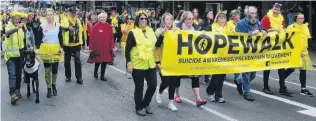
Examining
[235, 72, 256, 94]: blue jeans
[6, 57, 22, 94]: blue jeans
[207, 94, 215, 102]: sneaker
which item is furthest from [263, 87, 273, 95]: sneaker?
[6, 57, 22, 94]: blue jeans

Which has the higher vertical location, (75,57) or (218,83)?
(75,57)

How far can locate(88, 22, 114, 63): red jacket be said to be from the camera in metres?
10.8

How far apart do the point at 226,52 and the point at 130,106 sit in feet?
6.46

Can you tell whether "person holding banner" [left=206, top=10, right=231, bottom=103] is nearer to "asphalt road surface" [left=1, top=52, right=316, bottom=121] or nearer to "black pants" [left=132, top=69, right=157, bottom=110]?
"asphalt road surface" [left=1, top=52, right=316, bottom=121]

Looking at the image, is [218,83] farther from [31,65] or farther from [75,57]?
[75,57]

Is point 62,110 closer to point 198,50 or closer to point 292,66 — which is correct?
point 198,50

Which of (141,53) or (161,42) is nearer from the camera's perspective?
(141,53)

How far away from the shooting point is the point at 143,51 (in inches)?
266

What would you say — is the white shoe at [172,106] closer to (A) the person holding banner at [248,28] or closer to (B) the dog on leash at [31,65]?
(A) the person holding banner at [248,28]

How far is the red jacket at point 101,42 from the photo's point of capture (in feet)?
35.4

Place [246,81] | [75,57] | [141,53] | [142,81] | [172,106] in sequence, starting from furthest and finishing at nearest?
[75,57] < [246,81] < [172,106] < [142,81] < [141,53]

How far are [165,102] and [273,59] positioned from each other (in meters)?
2.23

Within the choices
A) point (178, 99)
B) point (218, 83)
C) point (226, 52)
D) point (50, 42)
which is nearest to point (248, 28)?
point (226, 52)

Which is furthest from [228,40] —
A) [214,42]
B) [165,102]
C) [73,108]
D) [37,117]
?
[37,117]
